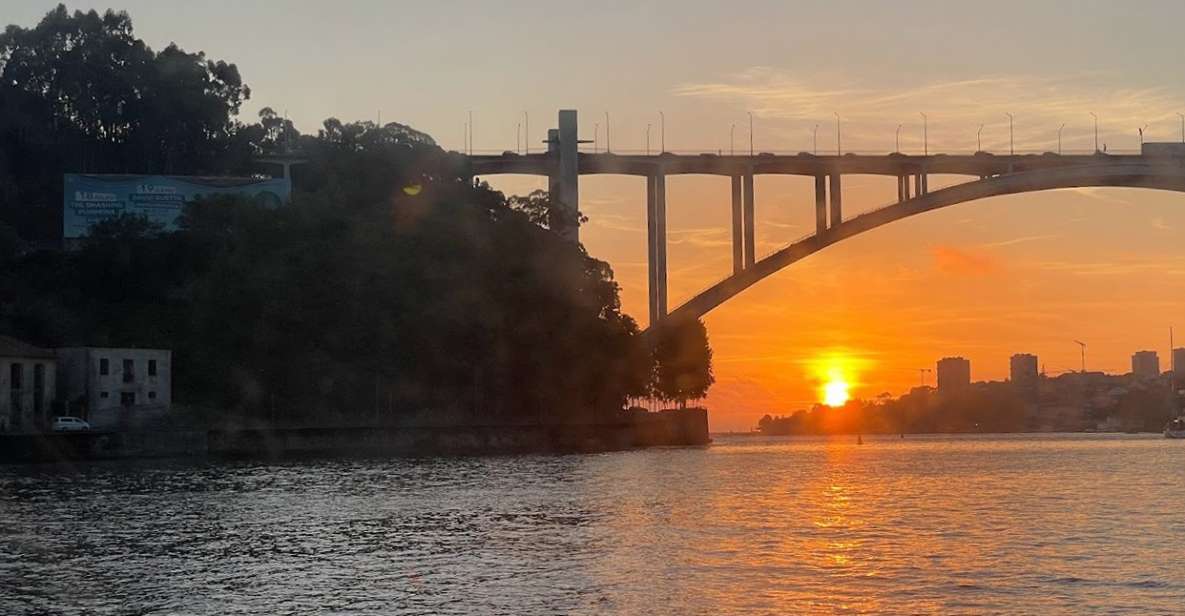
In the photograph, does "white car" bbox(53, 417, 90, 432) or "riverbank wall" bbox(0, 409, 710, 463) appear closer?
"riverbank wall" bbox(0, 409, 710, 463)

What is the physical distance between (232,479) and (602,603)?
1493 inches

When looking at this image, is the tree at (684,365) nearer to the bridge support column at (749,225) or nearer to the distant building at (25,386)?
the bridge support column at (749,225)

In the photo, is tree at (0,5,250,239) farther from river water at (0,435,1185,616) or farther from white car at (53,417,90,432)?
river water at (0,435,1185,616)

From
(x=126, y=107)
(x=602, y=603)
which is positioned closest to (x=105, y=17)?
(x=126, y=107)

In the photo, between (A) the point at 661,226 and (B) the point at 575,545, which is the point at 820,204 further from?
(B) the point at 575,545

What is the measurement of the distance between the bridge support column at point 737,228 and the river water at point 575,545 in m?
38.0

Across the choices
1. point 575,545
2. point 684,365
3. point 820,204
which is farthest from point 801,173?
point 575,545

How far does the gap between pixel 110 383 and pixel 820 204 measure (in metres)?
45.6

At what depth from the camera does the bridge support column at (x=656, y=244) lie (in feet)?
342

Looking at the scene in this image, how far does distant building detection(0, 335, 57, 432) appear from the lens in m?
77.3

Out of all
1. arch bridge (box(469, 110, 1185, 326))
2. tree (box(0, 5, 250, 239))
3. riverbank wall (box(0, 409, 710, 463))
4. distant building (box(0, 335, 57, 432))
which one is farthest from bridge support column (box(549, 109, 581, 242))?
distant building (box(0, 335, 57, 432))

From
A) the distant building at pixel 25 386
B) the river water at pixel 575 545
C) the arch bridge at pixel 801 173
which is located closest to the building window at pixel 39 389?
the distant building at pixel 25 386

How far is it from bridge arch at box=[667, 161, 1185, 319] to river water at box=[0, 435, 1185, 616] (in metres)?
37.0

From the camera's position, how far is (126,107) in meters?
121
